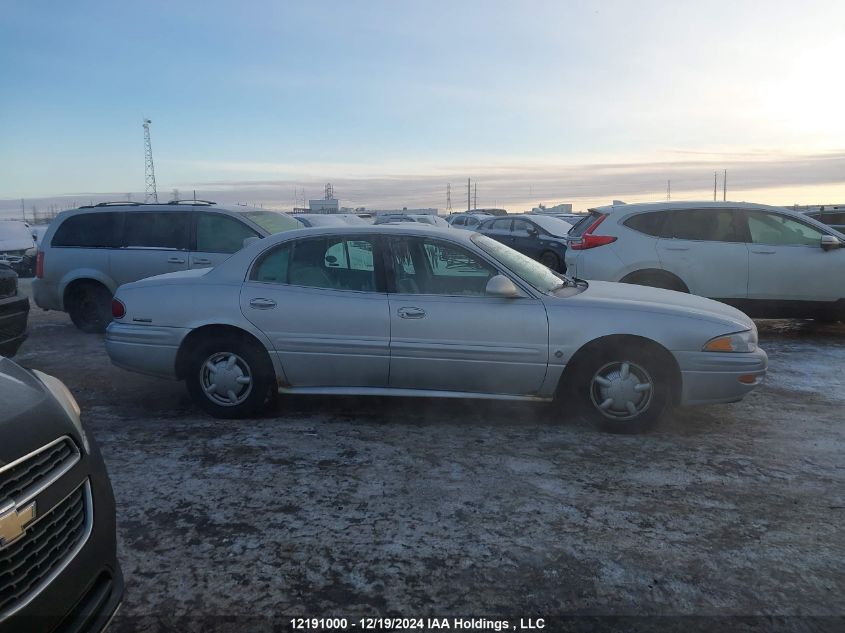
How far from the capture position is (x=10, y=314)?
19.8 feet

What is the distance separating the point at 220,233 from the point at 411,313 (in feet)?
15.4

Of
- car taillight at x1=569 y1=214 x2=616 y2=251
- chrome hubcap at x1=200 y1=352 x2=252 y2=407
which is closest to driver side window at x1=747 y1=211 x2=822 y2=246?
car taillight at x1=569 y1=214 x2=616 y2=251

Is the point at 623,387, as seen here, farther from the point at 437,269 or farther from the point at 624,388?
the point at 437,269

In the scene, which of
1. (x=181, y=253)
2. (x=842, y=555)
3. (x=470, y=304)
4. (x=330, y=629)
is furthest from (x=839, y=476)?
(x=181, y=253)

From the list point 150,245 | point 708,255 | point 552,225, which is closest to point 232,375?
point 150,245

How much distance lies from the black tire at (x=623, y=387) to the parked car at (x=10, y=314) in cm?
492

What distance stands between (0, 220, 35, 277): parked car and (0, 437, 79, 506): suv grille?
16505 millimetres

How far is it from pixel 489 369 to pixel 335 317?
1.19m

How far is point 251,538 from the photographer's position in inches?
129

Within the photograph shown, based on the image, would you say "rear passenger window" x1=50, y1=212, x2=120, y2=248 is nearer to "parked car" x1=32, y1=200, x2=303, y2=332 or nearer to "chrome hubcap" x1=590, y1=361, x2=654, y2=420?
"parked car" x1=32, y1=200, x2=303, y2=332

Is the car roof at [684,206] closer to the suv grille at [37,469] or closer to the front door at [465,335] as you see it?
the front door at [465,335]

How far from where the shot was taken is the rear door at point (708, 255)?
8.27 metres

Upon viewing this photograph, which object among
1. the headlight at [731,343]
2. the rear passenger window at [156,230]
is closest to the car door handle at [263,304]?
the headlight at [731,343]

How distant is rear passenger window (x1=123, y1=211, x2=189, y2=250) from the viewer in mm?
8664
